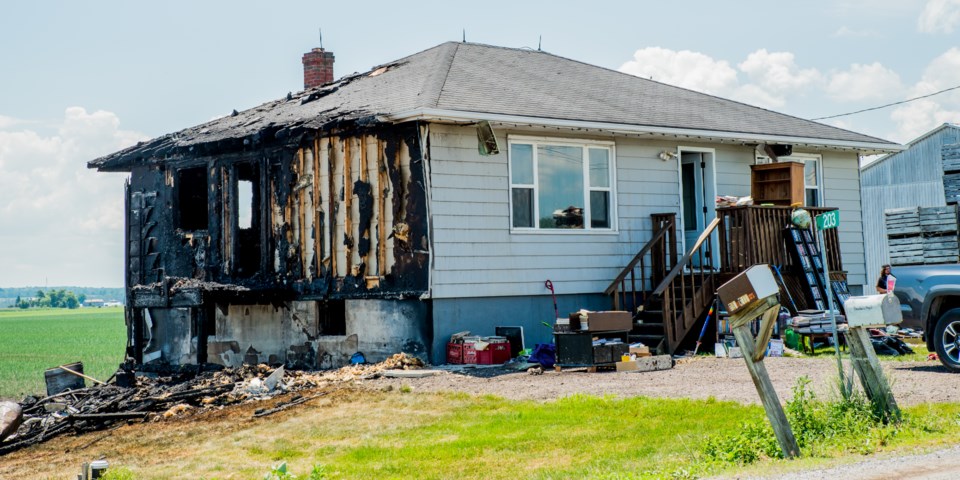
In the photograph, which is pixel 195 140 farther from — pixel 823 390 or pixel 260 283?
pixel 823 390

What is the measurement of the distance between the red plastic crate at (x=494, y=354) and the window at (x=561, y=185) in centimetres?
223

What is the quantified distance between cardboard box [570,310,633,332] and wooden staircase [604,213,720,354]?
5.06 ft

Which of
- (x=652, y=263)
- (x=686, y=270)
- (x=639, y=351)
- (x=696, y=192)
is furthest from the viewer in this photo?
(x=696, y=192)

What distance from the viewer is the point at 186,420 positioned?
13586 millimetres

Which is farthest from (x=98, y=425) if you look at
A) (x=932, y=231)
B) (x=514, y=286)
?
(x=932, y=231)

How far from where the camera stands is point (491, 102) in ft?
57.6

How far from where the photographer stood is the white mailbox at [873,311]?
8.81 m

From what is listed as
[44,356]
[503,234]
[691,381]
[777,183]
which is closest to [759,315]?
[691,381]

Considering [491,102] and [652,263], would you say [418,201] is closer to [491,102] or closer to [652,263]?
[491,102]

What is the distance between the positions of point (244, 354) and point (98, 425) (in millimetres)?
5386

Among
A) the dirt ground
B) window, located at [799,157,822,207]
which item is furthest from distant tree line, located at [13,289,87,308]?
the dirt ground

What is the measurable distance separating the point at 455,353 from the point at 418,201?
2473mm

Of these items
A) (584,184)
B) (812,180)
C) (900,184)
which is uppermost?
(900,184)

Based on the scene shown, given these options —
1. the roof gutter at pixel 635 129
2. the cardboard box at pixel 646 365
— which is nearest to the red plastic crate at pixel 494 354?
the cardboard box at pixel 646 365
